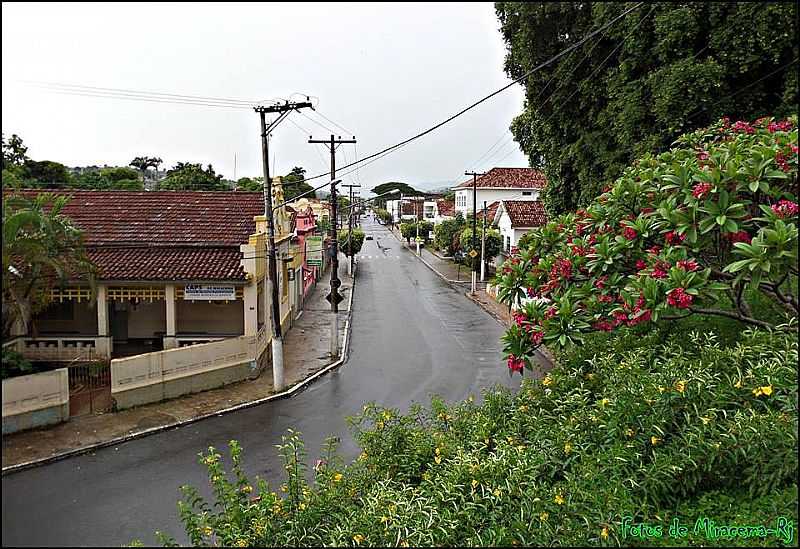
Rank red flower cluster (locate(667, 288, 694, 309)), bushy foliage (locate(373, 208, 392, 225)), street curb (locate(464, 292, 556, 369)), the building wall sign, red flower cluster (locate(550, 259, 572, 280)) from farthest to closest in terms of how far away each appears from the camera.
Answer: bushy foliage (locate(373, 208, 392, 225)) → street curb (locate(464, 292, 556, 369)) → the building wall sign → red flower cluster (locate(550, 259, 572, 280)) → red flower cluster (locate(667, 288, 694, 309))

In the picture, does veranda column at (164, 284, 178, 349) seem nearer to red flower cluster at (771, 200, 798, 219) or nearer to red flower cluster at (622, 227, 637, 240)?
red flower cluster at (622, 227, 637, 240)

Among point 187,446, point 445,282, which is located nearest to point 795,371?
point 187,446

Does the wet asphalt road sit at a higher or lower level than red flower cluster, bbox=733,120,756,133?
lower

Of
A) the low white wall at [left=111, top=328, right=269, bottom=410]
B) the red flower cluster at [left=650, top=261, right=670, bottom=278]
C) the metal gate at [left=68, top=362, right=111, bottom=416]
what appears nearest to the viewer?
the red flower cluster at [left=650, top=261, right=670, bottom=278]

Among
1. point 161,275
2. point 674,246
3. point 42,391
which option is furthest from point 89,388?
point 674,246

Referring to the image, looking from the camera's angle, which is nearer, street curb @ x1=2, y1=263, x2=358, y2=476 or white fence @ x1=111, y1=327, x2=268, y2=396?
street curb @ x1=2, y1=263, x2=358, y2=476

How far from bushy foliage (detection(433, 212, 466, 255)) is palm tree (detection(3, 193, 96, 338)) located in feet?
103

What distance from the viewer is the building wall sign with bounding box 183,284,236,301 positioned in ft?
48.2

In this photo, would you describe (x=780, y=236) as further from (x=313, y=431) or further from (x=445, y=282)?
(x=445, y=282)

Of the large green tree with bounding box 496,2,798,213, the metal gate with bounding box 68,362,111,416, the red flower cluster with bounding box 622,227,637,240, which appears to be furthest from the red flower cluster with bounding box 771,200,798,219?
the metal gate with bounding box 68,362,111,416

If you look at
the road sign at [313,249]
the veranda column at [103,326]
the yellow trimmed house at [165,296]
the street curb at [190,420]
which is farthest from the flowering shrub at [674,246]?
the road sign at [313,249]

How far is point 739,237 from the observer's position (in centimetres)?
598

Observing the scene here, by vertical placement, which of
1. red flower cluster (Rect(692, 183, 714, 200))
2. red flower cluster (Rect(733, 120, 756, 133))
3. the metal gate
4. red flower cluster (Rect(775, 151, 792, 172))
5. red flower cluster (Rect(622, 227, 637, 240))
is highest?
red flower cluster (Rect(733, 120, 756, 133))

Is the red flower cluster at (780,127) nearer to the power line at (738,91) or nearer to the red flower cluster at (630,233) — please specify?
the red flower cluster at (630,233)
